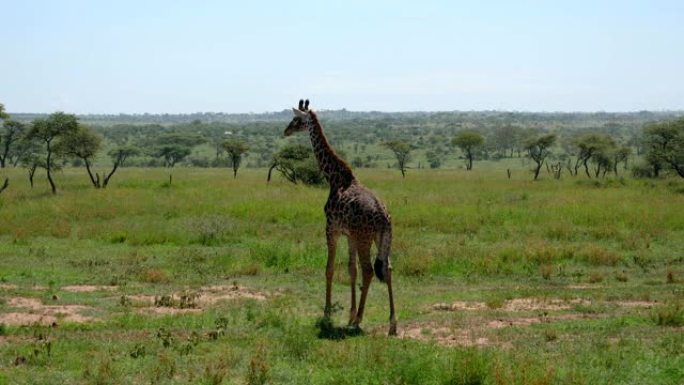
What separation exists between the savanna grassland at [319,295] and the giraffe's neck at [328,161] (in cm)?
210

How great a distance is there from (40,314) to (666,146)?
39.1 m

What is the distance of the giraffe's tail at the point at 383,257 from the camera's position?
1042 cm

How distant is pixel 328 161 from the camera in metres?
11.9

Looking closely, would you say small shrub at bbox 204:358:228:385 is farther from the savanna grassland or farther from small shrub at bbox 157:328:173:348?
small shrub at bbox 157:328:173:348

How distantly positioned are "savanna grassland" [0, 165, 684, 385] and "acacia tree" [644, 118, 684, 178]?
15015 millimetres

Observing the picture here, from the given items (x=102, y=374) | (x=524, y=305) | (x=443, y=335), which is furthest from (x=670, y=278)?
(x=102, y=374)

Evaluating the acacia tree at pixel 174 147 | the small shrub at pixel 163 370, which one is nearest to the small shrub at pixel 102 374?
the small shrub at pixel 163 370

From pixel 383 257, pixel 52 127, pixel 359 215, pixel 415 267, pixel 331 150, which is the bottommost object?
pixel 415 267

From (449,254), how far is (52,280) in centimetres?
830

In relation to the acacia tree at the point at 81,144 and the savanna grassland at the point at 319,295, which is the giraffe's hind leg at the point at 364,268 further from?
the acacia tree at the point at 81,144

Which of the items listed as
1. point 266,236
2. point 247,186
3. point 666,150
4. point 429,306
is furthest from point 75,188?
point 666,150

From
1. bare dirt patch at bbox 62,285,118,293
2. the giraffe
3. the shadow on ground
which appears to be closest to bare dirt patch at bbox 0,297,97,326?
bare dirt patch at bbox 62,285,118,293

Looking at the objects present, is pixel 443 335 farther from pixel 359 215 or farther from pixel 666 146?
pixel 666 146

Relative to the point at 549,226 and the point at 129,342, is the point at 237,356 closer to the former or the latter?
the point at 129,342
